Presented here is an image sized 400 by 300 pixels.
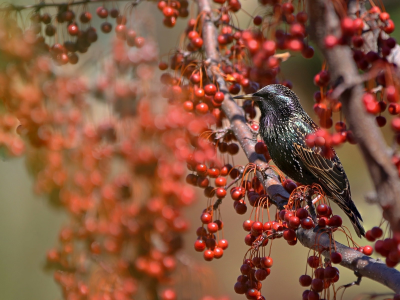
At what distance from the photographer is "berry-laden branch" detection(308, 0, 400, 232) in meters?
0.66

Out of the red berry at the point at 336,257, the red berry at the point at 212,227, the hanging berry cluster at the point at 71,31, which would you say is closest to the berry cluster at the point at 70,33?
the hanging berry cluster at the point at 71,31

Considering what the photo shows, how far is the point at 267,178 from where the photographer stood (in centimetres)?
154

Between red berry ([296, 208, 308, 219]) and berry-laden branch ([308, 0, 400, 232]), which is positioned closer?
berry-laden branch ([308, 0, 400, 232])

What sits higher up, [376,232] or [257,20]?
[257,20]

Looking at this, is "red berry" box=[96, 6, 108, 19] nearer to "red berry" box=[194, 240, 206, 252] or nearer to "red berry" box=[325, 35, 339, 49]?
"red berry" box=[194, 240, 206, 252]

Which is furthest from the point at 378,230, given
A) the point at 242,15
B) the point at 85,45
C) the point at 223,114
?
the point at 242,15

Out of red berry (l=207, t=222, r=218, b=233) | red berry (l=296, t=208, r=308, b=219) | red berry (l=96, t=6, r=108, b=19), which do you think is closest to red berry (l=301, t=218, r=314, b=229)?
red berry (l=296, t=208, r=308, b=219)

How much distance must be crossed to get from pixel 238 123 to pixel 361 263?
0.79 meters

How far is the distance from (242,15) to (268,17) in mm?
1616

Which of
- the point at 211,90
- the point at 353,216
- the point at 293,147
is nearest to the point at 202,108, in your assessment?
the point at 211,90

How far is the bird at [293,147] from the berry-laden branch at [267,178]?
21 cm

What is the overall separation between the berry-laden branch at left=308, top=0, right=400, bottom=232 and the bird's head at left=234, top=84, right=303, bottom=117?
3.87ft

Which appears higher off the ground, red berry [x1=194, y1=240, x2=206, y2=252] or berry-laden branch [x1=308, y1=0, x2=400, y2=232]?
red berry [x1=194, y1=240, x2=206, y2=252]

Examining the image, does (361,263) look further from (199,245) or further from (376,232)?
(199,245)
